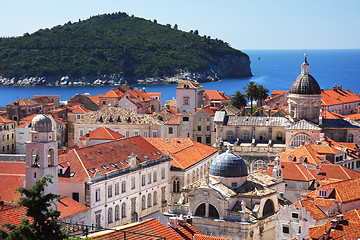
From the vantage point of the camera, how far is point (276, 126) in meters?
89.1

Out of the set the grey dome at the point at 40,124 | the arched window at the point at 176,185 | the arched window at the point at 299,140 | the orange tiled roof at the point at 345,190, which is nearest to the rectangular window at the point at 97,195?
the grey dome at the point at 40,124

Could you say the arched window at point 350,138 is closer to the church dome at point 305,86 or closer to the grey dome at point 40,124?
the church dome at point 305,86

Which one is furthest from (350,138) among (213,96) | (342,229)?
(213,96)

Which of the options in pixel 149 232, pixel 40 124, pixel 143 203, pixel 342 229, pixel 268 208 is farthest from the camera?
pixel 143 203

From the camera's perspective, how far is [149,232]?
41156mm

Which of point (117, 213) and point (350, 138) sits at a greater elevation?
point (350, 138)

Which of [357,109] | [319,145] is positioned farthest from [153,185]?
[357,109]

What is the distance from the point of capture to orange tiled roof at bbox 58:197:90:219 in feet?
179

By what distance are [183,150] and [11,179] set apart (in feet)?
76.0

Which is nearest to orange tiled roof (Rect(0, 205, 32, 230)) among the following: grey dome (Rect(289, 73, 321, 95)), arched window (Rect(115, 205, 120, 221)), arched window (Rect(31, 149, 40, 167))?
arched window (Rect(31, 149, 40, 167))

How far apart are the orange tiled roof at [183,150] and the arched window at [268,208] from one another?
17873 millimetres

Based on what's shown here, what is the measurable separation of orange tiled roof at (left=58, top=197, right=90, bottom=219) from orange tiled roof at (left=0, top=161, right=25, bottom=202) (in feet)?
12.4

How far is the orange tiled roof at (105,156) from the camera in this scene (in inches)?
2400

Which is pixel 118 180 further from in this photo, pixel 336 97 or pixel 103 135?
pixel 336 97
